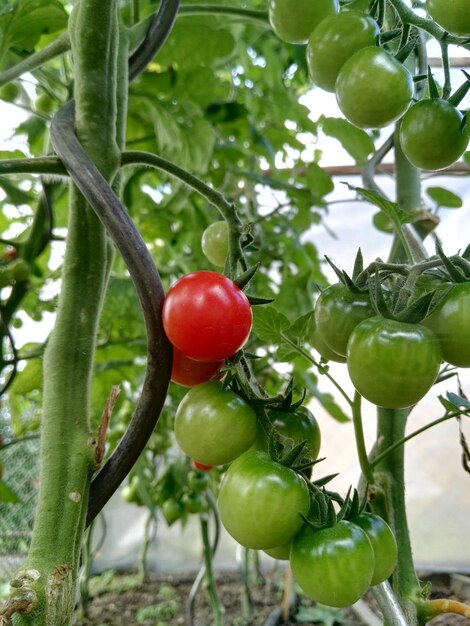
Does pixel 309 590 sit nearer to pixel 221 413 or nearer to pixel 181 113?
pixel 221 413

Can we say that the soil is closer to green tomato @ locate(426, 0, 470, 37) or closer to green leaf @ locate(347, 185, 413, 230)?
green leaf @ locate(347, 185, 413, 230)

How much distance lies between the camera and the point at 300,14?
364mm

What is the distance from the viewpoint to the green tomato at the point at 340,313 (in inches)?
12.7

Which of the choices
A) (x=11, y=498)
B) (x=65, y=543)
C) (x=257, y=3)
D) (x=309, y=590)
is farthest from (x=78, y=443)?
(x=257, y=3)

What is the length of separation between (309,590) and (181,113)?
75 cm

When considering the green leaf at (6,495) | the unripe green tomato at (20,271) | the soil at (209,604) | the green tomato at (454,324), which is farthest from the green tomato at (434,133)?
the soil at (209,604)

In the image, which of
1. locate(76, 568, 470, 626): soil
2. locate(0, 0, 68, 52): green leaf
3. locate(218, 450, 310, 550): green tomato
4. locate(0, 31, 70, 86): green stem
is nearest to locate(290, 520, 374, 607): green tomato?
locate(218, 450, 310, 550): green tomato

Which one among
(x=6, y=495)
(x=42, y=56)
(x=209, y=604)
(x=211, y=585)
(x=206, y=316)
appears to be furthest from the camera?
(x=209, y=604)

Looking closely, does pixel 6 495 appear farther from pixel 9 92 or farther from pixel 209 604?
pixel 209 604

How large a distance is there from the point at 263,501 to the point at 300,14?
29 centimetres

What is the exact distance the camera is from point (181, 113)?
2.95 feet

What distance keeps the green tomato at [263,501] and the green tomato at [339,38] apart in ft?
0.77

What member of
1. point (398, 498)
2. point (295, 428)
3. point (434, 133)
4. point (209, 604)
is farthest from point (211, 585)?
point (434, 133)

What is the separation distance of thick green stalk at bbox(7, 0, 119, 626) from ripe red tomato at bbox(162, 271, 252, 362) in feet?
0.22
